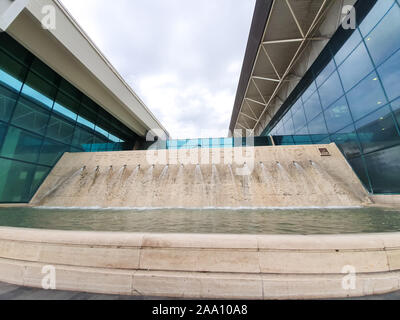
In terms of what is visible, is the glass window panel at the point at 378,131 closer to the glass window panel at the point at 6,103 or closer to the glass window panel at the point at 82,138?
the glass window panel at the point at 6,103

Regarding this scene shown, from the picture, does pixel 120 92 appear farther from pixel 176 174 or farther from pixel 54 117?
pixel 176 174

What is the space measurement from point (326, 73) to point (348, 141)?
5894 mm

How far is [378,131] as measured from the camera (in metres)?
8.16

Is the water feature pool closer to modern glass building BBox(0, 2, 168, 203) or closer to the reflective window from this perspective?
modern glass building BBox(0, 2, 168, 203)

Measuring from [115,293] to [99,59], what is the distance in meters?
16.7

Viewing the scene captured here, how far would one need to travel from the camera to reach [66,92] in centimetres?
1396

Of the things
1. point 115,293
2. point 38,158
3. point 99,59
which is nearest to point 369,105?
point 115,293

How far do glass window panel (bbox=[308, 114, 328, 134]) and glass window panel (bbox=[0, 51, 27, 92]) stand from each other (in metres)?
21.6

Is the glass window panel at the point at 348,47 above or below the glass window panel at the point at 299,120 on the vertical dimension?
above

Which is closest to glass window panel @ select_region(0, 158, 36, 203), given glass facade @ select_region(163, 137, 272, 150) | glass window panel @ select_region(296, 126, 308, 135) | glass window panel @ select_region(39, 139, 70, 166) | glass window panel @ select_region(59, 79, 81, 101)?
glass window panel @ select_region(39, 139, 70, 166)

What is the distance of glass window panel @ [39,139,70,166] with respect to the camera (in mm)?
11570

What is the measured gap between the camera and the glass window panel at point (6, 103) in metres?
9.27

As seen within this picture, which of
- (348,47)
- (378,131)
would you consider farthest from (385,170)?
(348,47)

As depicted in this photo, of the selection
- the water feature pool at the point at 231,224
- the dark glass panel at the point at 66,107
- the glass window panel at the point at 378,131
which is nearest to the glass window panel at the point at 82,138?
the dark glass panel at the point at 66,107
